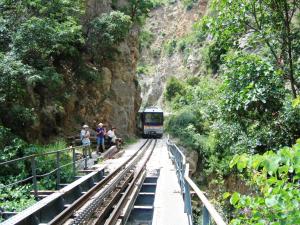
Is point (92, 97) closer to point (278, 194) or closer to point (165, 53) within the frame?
point (278, 194)

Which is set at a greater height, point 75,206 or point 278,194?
point 278,194

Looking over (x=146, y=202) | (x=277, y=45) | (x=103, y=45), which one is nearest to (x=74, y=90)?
(x=103, y=45)

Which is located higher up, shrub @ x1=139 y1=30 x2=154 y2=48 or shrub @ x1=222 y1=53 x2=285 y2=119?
shrub @ x1=139 y1=30 x2=154 y2=48

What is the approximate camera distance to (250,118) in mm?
12477

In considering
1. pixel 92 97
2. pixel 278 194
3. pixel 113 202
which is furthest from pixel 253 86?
pixel 92 97

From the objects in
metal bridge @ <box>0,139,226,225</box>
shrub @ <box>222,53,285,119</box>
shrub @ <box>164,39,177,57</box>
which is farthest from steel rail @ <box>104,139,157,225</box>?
shrub @ <box>164,39,177,57</box>

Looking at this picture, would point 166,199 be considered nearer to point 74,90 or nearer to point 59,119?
point 59,119

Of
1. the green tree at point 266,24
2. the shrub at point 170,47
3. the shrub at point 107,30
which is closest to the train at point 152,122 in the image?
the shrub at point 107,30

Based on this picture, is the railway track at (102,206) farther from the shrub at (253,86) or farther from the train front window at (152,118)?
the train front window at (152,118)

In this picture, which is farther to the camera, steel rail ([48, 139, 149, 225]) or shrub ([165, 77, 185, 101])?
shrub ([165, 77, 185, 101])

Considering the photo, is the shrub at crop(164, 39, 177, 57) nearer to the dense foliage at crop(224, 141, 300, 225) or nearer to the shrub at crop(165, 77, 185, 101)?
the shrub at crop(165, 77, 185, 101)

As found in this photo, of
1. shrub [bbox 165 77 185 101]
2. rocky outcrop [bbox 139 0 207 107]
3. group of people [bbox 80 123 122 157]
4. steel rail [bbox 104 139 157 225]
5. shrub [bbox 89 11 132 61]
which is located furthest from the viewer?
rocky outcrop [bbox 139 0 207 107]

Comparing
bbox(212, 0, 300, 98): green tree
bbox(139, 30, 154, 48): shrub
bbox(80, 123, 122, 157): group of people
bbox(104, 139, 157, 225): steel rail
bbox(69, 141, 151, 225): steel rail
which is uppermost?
bbox(139, 30, 154, 48): shrub

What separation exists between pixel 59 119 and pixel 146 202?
1383 centimetres
